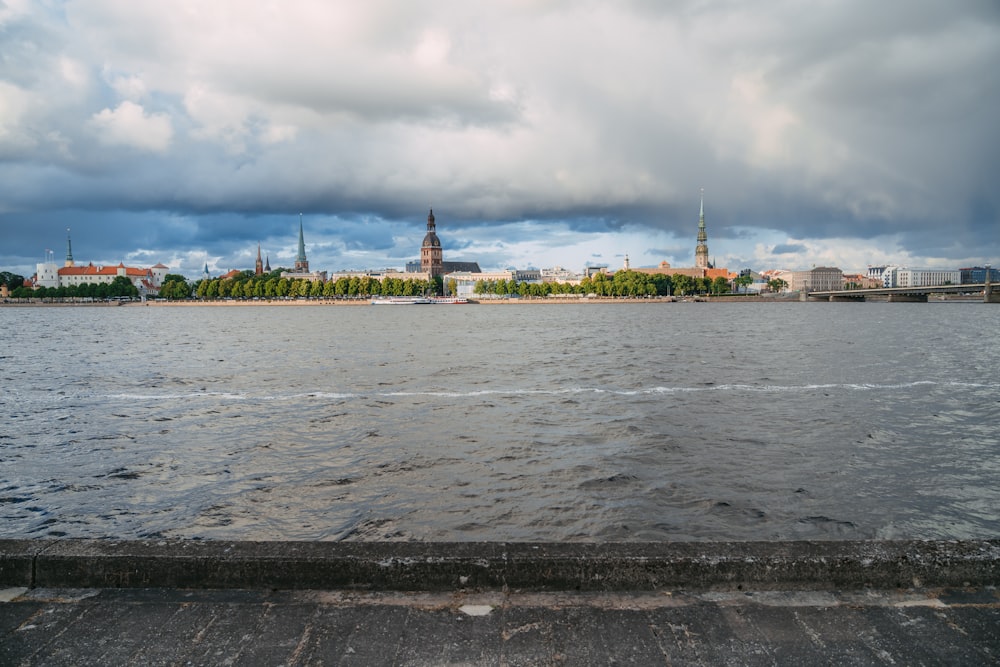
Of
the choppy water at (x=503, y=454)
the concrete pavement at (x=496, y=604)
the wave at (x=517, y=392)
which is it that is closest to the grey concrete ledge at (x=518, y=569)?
the concrete pavement at (x=496, y=604)

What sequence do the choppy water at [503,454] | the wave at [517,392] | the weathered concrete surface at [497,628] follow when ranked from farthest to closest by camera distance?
1. the wave at [517,392]
2. the choppy water at [503,454]
3. the weathered concrete surface at [497,628]

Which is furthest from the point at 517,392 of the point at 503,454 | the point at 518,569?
the point at 518,569

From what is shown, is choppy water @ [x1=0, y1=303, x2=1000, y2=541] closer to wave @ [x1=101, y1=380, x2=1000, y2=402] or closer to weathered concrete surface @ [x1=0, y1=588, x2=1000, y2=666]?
wave @ [x1=101, y1=380, x2=1000, y2=402]

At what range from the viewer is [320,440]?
51.0 feet

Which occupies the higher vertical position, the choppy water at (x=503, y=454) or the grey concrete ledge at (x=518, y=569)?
the grey concrete ledge at (x=518, y=569)

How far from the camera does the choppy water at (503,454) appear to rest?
996 centimetres

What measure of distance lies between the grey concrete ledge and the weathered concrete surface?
10 centimetres

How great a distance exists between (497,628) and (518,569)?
2.00 feet

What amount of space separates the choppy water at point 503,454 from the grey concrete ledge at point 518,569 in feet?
14.3

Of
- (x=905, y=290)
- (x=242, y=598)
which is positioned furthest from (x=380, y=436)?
(x=905, y=290)

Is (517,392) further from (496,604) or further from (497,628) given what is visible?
(497,628)

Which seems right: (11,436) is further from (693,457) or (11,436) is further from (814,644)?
(814,644)

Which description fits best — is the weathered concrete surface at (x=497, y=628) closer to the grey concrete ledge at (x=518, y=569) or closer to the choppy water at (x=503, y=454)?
the grey concrete ledge at (x=518, y=569)

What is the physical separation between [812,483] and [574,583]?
8865 millimetres
